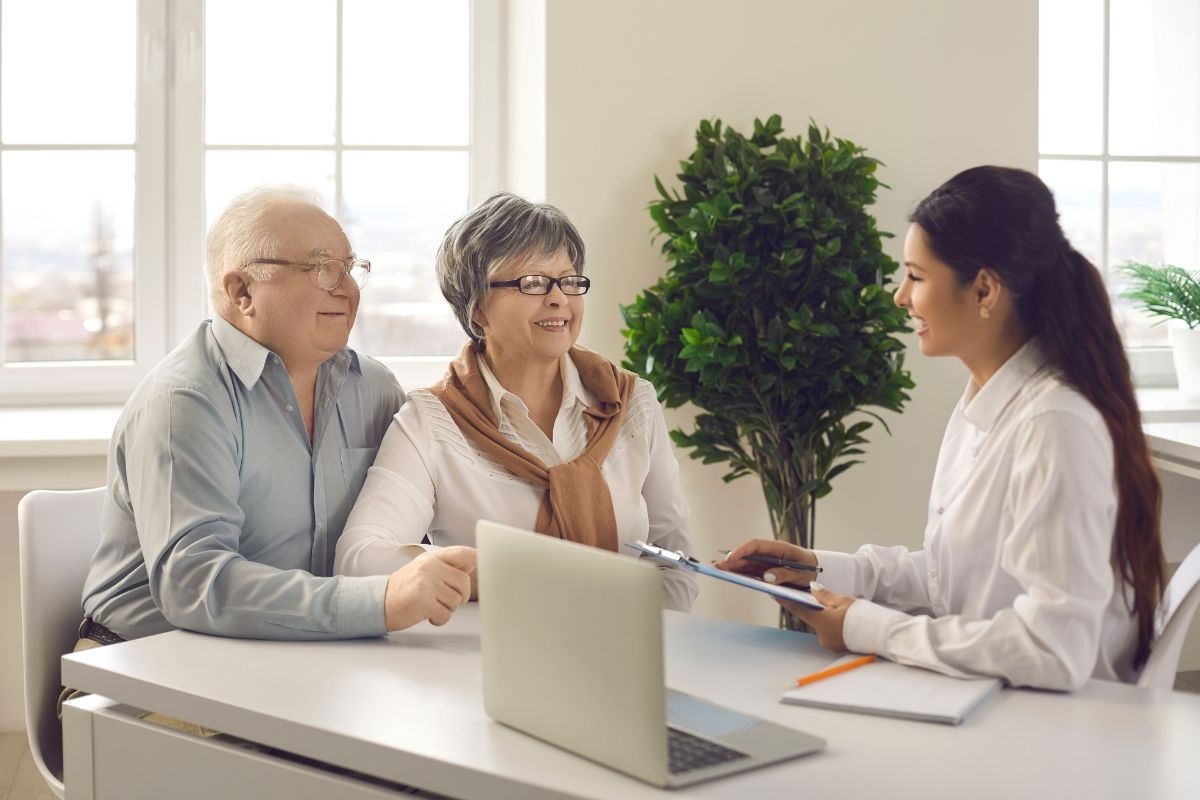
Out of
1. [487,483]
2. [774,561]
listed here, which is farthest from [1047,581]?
[487,483]

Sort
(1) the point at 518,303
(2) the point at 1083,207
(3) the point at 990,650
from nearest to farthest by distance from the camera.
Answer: (3) the point at 990,650
(1) the point at 518,303
(2) the point at 1083,207

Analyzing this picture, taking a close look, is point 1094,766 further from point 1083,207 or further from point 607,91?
point 1083,207

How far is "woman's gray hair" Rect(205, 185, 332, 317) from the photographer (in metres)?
2.13

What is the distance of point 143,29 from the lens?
3686 millimetres

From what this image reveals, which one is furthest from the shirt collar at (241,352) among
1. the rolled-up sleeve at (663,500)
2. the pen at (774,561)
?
the pen at (774,561)

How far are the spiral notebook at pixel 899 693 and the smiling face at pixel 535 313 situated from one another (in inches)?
35.6

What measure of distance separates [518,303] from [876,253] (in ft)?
4.63

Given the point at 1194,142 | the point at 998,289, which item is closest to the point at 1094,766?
the point at 998,289

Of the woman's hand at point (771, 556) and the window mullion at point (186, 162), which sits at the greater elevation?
the window mullion at point (186, 162)

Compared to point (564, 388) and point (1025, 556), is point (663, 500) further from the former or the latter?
point (1025, 556)

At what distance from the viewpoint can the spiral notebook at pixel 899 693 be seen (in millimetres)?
1443

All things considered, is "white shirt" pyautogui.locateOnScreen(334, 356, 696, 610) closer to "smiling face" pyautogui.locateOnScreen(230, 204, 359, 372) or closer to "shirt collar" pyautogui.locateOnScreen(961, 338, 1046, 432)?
"smiling face" pyautogui.locateOnScreen(230, 204, 359, 372)

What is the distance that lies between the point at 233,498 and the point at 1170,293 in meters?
3.05

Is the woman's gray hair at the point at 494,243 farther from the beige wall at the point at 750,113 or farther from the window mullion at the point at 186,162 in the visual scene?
the window mullion at the point at 186,162
